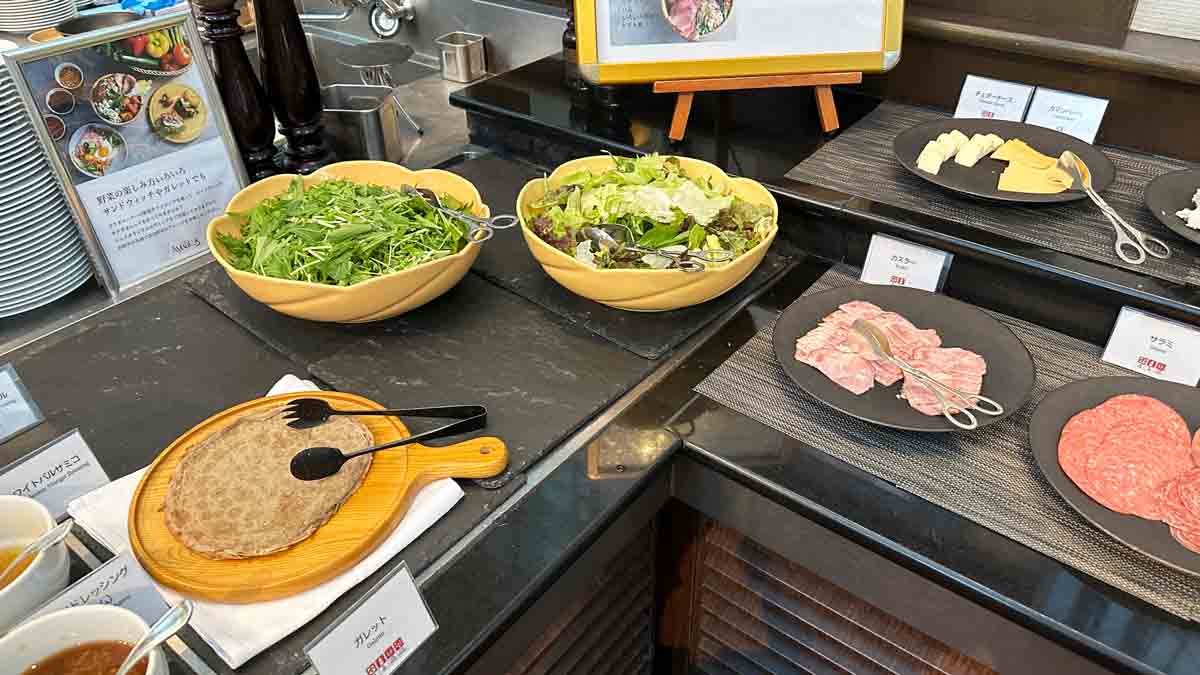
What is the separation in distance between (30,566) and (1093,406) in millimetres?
1141

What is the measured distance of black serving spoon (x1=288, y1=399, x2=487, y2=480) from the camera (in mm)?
875

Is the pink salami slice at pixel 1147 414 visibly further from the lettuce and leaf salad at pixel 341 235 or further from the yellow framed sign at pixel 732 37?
the lettuce and leaf salad at pixel 341 235

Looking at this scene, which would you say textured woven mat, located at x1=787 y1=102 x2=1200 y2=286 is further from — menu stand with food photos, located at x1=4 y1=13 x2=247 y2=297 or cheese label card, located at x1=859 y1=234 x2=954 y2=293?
menu stand with food photos, located at x1=4 y1=13 x2=247 y2=297

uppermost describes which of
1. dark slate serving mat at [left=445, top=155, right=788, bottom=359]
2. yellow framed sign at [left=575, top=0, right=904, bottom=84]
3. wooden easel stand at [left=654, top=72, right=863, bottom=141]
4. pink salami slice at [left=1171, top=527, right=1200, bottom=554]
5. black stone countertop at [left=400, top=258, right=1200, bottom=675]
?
yellow framed sign at [left=575, top=0, right=904, bottom=84]

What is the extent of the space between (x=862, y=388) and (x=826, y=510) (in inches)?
6.9

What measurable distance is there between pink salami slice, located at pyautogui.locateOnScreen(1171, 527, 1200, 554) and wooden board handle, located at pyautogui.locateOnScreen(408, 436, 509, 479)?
2.37 ft

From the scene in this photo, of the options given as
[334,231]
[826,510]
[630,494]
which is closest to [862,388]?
[826,510]

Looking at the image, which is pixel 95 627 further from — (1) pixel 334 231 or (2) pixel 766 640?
(2) pixel 766 640

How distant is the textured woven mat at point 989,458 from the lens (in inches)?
33.2

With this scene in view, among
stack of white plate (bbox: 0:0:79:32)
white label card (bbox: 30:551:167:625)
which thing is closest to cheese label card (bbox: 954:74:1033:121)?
white label card (bbox: 30:551:167:625)

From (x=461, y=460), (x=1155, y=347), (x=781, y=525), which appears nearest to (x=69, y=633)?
(x=461, y=460)

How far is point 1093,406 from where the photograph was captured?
3.21ft

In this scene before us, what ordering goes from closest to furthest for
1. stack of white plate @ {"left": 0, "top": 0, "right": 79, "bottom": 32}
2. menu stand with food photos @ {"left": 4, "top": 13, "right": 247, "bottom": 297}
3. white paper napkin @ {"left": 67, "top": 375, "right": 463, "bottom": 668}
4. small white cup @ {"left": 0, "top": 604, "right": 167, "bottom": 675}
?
small white cup @ {"left": 0, "top": 604, "right": 167, "bottom": 675} → white paper napkin @ {"left": 67, "top": 375, "right": 463, "bottom": 668} → menu stand with food photos @ {"left": 4, "top": 13, "right": 247, "bottom": 297} → stack of white plate @ {"left": 0, "top": 0, "right": 79, "bottom": 32}

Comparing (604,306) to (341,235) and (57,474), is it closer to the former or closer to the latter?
(341,235)
